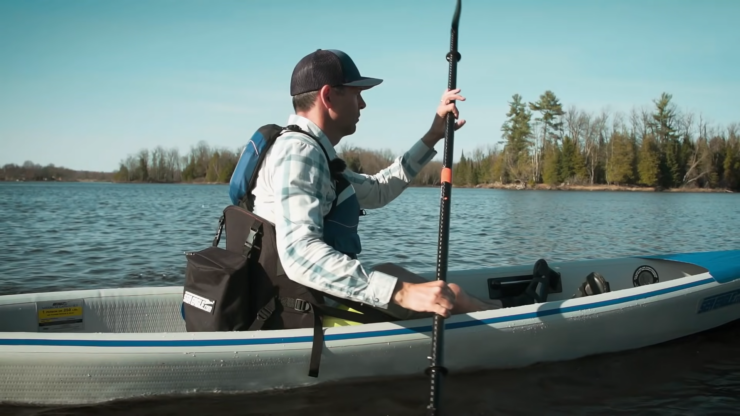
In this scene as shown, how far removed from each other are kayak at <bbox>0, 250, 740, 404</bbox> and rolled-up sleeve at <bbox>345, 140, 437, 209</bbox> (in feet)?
3.46

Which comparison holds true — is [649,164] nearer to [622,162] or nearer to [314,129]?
[622,162]

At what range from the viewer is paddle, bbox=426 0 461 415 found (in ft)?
10.9

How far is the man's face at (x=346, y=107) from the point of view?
11.1 feet

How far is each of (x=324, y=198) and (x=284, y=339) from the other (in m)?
1.02

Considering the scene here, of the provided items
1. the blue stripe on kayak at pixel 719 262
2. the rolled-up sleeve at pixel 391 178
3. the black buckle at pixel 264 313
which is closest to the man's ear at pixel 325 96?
the rolled-up sleeve at pixel 391 178

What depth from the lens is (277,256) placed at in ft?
11.2

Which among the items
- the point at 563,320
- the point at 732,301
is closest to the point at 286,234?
the point at 563,320

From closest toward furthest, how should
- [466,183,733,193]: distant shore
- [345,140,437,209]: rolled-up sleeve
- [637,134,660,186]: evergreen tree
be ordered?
[345,140,437,209]: rolled-up sleeve, [637,134,660,186]: evergreen tree, [466,183,733,193]: distant shore

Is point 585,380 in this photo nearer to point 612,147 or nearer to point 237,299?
point 237,299

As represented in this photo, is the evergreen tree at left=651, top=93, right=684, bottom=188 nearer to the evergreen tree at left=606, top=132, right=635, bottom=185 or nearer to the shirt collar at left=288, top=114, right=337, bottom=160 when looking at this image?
the evergreen tree at left=606, top=132, right=635, bottom=185

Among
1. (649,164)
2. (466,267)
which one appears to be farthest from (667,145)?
(466,267)

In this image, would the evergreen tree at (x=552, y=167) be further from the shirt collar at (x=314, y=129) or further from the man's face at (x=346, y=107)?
the shirt collar at (x=314, y=129)

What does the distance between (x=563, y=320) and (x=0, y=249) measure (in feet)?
37.8

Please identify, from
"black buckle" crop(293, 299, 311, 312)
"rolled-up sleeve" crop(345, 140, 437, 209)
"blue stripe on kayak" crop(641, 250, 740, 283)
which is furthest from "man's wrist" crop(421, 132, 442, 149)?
"blue stripe on kayak" crop(641, 250, 740, 283)
